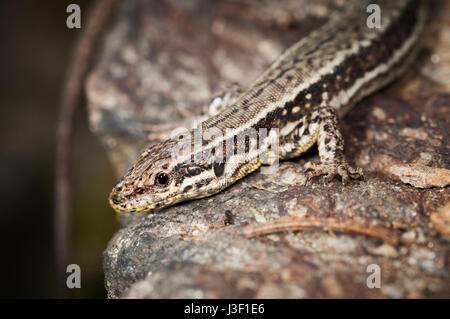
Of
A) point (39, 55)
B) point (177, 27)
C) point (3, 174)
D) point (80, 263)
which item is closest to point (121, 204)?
point (177, 27)

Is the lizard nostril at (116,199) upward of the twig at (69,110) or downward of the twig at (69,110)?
downward

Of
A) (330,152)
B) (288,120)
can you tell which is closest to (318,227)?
(330,152)

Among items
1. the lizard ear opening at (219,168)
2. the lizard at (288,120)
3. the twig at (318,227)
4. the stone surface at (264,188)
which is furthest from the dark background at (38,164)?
the twig at (318,227)

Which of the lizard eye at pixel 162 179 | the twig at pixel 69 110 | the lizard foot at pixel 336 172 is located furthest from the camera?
the twig at pixel 69 110

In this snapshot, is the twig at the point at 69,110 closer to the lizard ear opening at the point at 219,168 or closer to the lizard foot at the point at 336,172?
the lizard ear opening at the point at 219,168

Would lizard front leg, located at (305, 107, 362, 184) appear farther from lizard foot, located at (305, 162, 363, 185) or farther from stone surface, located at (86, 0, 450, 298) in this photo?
stone surface, located at (86, 0, 450, 298)

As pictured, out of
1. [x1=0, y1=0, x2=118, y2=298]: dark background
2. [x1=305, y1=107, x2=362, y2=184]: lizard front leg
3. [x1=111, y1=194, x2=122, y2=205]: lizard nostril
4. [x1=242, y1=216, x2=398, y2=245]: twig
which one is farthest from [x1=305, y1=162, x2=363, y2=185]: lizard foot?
[x1=0, y1=0, x2=118, y2=298]: dark background

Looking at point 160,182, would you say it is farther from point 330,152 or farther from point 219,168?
point 330,152
